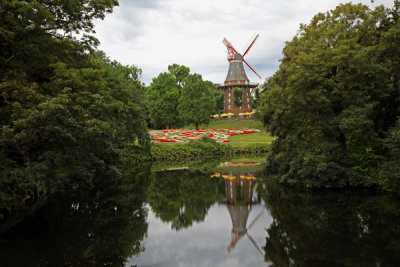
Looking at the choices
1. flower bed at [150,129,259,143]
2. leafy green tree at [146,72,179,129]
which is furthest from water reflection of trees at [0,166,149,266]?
leafy green tree at [146,72,179,129]

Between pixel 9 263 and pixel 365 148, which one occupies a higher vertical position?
pixel 365 148

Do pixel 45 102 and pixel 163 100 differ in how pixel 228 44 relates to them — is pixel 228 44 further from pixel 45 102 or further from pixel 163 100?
pixel 45 102

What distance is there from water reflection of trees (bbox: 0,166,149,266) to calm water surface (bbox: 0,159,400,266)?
29mm

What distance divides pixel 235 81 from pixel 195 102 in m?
16.0

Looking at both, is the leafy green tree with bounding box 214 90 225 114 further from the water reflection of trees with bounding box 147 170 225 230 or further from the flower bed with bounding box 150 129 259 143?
the water reflection of trees with bounding box 147 170 225 230

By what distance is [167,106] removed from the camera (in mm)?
64188

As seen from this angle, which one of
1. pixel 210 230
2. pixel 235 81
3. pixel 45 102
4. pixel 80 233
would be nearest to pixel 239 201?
pixel 210 230

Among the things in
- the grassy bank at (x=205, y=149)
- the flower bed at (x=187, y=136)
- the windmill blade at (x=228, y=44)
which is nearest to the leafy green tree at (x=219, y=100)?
the windmill blade at (x=228, y=44)

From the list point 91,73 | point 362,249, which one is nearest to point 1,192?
point 91,73

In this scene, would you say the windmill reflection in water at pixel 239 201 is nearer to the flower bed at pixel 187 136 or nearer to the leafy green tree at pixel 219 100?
the flower bed at pixel 187 136

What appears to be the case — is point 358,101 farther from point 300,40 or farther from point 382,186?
point 300,40

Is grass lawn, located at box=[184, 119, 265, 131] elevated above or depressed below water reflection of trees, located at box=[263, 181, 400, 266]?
above

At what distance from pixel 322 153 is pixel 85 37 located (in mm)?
13661

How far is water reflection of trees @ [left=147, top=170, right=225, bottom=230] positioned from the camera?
1348 cm
